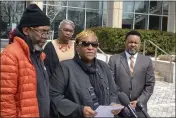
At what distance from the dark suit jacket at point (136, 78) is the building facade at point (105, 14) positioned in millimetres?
14736

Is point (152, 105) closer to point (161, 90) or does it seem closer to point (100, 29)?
point (161, 90)

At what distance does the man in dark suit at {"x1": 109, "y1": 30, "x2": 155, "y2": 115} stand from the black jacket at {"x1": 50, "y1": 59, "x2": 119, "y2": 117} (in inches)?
51.4

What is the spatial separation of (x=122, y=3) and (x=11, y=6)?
6.68 metres

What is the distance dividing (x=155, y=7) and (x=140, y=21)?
1501mm

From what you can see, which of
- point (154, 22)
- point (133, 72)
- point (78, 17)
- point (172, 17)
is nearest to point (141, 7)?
point (154, 22)

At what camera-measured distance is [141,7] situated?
947 inches

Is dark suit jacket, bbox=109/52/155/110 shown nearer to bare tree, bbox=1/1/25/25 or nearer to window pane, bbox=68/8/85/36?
bare tree, bbox=1/1/25/25

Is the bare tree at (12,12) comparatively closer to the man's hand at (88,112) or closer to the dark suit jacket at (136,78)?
the dark suit jacket at (136,78)

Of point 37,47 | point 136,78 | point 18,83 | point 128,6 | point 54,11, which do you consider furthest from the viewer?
point 128,6

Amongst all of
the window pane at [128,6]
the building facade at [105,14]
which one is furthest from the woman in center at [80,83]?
the window pane at [128,6]

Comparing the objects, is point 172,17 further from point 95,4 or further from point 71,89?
point 71,89

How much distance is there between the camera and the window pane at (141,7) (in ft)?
78.6

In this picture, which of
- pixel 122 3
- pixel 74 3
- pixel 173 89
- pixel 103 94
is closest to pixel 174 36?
pixel 122 3

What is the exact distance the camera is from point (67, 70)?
3.36 m
